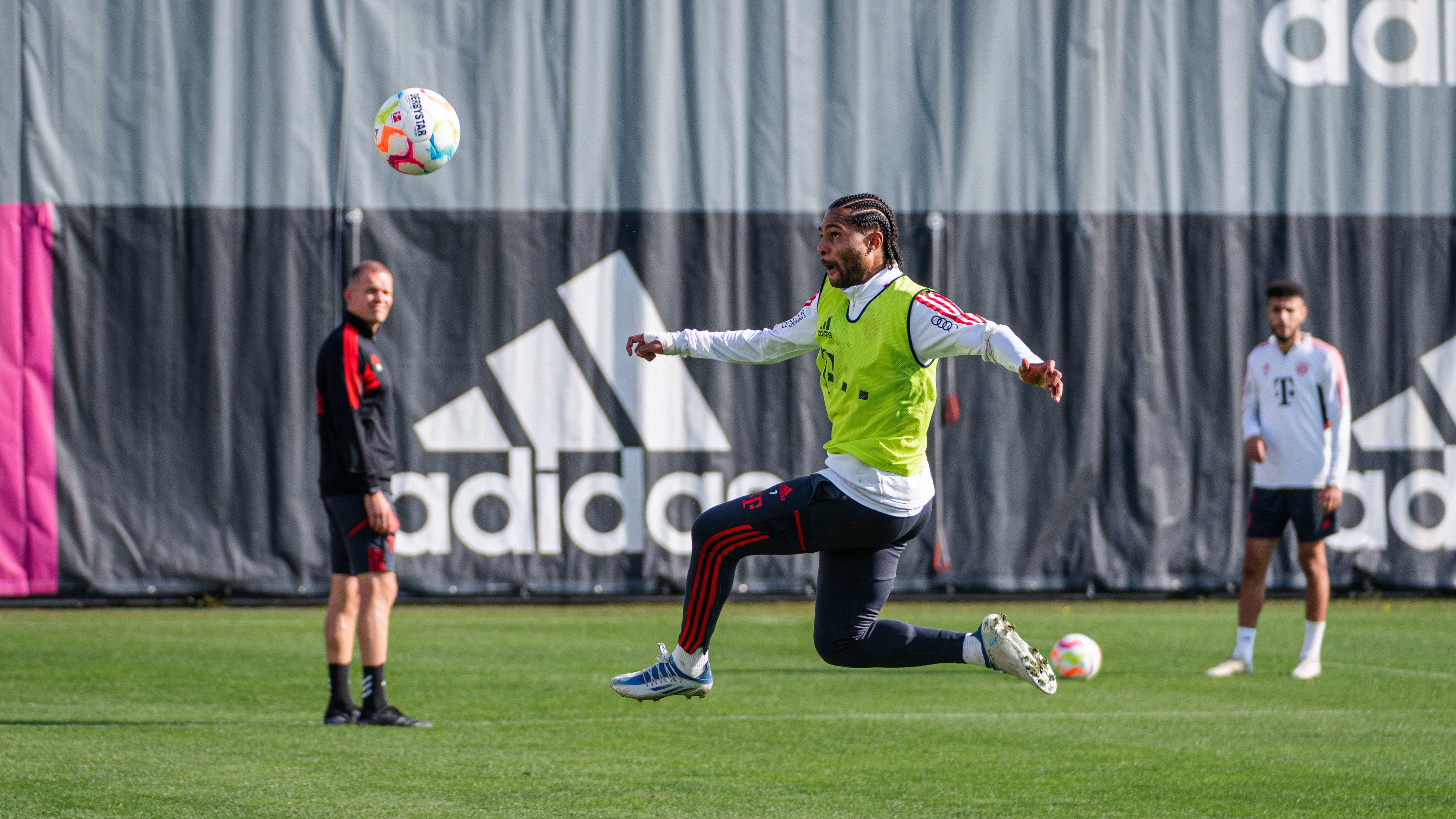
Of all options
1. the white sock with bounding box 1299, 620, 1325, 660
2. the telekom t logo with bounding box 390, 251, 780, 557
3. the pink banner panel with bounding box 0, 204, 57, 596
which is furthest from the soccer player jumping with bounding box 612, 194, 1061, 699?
the pink banner panel with bounding box 0, 204, 57, 596

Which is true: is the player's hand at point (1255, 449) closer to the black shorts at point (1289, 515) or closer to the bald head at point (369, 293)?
the black shorts at point (1289, 515)

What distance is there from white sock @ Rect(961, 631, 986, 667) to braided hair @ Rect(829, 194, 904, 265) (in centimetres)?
152

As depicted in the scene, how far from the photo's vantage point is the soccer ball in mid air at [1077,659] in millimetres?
9641

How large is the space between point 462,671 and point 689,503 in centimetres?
460

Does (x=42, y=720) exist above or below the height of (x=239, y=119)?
below

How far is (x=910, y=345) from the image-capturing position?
6004 mm

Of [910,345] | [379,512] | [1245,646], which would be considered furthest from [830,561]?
[1245,646]

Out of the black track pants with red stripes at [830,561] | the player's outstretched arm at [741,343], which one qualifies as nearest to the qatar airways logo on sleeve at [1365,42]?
the player's outstretched arm at [741,343]

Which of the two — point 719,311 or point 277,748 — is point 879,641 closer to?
point 277,748

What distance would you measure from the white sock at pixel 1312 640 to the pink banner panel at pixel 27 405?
10095mm

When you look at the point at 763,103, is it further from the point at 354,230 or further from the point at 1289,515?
the point at 1289,515

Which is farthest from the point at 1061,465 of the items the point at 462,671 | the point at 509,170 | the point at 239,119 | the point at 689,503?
the point at 239,119

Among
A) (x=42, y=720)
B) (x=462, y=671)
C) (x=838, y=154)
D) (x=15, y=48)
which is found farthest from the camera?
(x=838, y=154)

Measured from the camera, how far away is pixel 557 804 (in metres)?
6.18
